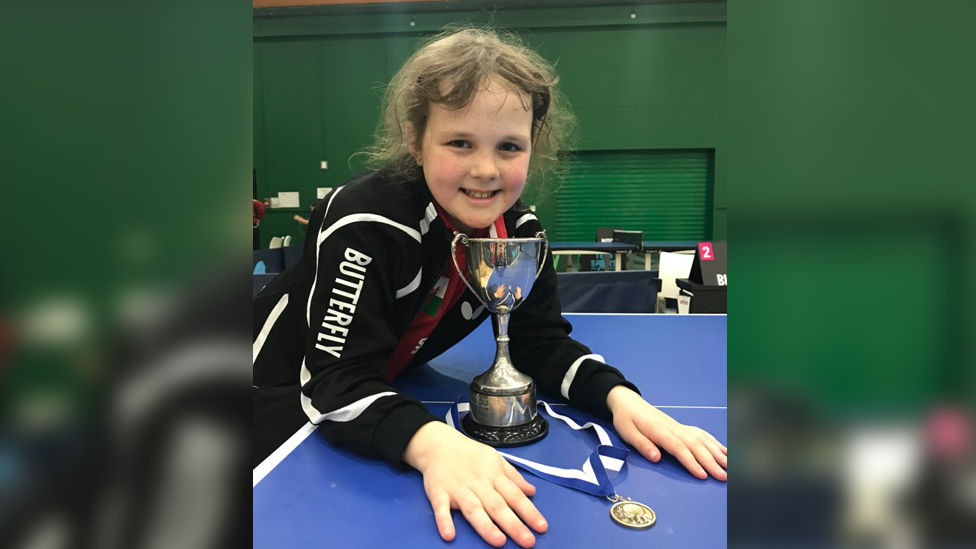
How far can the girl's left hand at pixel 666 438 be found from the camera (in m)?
0.70

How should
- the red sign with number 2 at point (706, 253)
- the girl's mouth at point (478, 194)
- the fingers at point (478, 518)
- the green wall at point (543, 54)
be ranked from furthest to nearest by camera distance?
the green wall at point (543, 54) < the red sign with number 2 at point (706, 253) < the girl's mouth at point (478, 194) < the fingers at point (478, 518)

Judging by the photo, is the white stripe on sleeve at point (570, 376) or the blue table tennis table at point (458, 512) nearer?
the blue table tennis table at point (458, 512)

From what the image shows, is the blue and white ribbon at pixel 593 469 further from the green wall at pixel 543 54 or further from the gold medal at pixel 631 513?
the green wall at pixel 543 54

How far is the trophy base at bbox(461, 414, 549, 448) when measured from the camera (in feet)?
2.55

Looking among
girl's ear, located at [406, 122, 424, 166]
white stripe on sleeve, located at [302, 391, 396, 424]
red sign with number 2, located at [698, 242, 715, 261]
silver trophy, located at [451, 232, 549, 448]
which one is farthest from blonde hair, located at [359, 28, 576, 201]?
red sign with number 2, located at [698, 242, 715, 261]

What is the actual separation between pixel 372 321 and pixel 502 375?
8.3 inches

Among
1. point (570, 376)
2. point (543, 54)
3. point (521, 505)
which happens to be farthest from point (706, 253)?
point (543, 54)

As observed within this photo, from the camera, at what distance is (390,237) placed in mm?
864

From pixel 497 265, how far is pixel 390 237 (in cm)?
18

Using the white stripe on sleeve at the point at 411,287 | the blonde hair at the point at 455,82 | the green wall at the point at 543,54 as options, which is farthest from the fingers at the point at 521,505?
the green wall at the point at 543,54

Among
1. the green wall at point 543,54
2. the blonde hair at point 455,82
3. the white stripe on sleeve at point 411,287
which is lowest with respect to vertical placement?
the white stripe on sleeve at point 411,287

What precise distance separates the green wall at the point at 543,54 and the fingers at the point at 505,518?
6.51 meters
